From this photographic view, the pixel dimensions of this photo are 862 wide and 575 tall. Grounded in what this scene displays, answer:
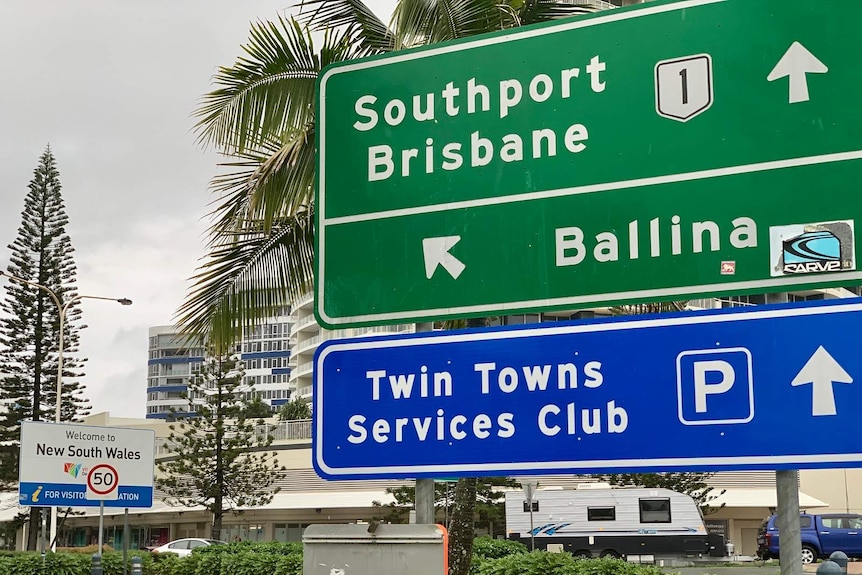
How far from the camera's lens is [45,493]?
2205 centimetres

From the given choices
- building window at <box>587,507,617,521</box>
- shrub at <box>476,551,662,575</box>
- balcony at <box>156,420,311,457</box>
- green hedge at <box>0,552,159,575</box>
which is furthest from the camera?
balcony at <box>156,420,311,457</box>

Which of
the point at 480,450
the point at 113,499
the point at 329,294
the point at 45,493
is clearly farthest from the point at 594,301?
the point at 45,493

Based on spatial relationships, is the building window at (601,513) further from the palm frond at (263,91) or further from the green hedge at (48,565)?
the palm frond at (263,91)

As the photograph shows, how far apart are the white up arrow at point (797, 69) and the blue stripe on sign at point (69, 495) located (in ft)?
64.1

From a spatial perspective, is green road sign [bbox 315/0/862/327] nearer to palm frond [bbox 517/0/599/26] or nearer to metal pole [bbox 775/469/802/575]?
metal pole [bbox 775/469/802/575]

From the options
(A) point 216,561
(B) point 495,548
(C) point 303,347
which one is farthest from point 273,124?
(C) point 303,347

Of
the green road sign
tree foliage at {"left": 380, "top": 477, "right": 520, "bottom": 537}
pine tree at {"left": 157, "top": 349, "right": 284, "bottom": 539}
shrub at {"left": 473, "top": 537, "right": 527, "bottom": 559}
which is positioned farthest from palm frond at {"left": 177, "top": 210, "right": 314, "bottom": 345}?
pine tree at {"left": 157, "top": 349, "right": 284, "bottom": 539}

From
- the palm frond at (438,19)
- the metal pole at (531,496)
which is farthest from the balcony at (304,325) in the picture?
the palm frond at (438,19)

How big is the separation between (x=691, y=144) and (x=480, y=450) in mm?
1053

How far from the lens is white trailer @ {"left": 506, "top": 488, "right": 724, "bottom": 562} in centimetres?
3528

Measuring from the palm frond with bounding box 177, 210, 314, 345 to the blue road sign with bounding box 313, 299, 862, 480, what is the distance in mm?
5711

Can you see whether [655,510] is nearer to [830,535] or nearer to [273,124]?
[830,535]

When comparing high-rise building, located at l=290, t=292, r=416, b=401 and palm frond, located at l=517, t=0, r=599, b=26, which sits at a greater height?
high-rise building, located at l=290, t=292, r=416, b=401

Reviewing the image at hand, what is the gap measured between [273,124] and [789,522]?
6.64 m
